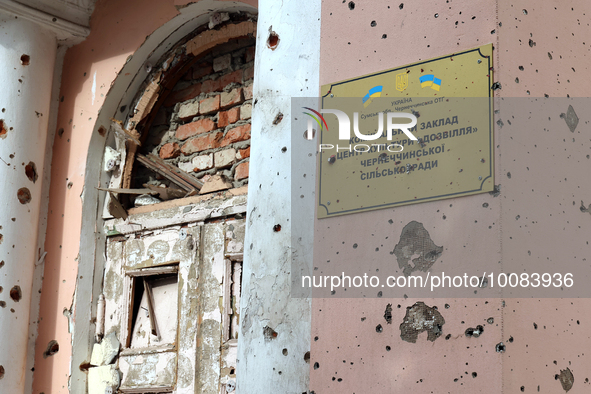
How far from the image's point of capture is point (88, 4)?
10.5 feet

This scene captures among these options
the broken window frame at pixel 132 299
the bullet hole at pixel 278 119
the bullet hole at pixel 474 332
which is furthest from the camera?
the broken window frame at pixel 132 299

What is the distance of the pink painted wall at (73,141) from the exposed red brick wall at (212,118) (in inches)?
11.6

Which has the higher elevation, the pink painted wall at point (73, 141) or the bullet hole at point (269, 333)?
the pink painted wall at point (73, 141)

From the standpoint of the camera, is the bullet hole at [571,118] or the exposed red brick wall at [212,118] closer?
the bullet hole at [571,118]

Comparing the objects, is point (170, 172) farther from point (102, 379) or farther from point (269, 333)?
point (269, 333)

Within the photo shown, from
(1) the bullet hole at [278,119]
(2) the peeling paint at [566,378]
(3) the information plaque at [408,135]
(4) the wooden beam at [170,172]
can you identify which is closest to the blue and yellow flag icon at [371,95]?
(3) the information plaque at [408,135]

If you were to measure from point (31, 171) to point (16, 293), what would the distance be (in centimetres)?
58

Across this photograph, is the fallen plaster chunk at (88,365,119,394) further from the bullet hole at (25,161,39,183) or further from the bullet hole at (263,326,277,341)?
the bullet hole at (263,326,277,341)

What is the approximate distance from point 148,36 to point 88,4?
46 centimetres

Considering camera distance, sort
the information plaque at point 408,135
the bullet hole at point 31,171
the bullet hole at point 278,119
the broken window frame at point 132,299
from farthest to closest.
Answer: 1. the bullet hole at point 31,171
2. the broken window frame at point 132,299
3. the bullet hole at point 278,119
4. the information plaque at point 408,135

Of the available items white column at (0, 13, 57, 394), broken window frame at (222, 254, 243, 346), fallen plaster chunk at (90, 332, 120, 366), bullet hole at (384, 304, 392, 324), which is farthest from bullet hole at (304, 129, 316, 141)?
white column at (0, 13, 57, 394)

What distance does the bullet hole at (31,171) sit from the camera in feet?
9.85

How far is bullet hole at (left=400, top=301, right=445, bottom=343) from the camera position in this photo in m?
1.56

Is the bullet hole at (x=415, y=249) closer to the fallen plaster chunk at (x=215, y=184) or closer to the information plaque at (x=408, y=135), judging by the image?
the information plaque at (x=408, y=135)
